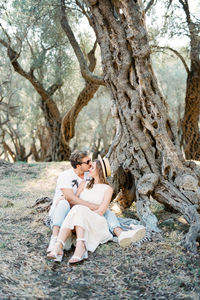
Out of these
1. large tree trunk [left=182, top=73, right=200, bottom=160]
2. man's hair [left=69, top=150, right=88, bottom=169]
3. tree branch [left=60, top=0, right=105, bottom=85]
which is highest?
tree branch [left=60, top=0, right=105, bottom=85]

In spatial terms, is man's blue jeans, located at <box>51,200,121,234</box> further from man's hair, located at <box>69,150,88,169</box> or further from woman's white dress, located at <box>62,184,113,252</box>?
man's hair, located at <box>69,150,88,169</box>

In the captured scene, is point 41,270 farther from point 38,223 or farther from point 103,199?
point 38,223

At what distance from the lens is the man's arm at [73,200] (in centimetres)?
467

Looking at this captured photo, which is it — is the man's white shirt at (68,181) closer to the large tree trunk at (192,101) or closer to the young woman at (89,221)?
the young woman at (89,221)

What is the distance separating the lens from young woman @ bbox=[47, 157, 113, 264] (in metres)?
4.02

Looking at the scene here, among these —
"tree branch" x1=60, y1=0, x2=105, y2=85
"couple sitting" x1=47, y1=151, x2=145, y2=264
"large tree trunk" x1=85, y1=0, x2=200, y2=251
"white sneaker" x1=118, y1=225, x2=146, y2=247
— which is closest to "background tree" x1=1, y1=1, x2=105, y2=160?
"tree branch" x1=60, y1=0, x2=105, y2=85

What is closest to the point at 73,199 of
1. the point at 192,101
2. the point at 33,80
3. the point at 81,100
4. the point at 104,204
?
the point at 104,204

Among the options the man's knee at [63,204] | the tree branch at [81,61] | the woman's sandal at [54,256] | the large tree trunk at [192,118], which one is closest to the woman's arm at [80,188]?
the man's knee at [63,204]

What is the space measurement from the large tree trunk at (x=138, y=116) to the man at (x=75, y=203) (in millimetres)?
604

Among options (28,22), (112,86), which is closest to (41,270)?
(112,86)

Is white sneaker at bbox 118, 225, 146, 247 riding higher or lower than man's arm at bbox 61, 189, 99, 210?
lower

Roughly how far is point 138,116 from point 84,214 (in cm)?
215

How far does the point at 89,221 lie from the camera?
14.2 feet

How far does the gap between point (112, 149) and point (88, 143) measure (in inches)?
1002
